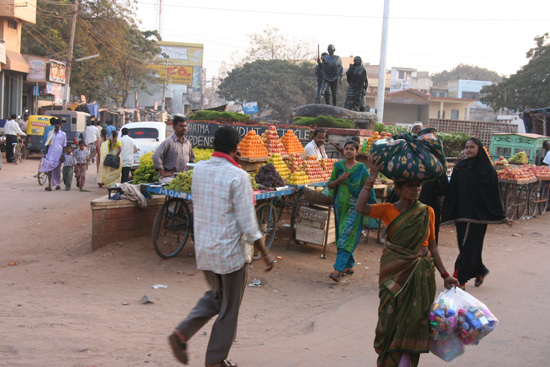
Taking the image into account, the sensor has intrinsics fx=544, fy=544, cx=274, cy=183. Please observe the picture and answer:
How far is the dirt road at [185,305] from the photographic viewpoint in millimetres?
4348

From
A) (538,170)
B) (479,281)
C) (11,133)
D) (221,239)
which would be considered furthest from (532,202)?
(11,133)

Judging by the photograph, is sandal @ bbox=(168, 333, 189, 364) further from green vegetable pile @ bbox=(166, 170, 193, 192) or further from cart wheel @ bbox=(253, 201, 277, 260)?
cart wheel @ bbox=(253, 201, 277, 260)

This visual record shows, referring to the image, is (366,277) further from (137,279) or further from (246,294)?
(137,279)

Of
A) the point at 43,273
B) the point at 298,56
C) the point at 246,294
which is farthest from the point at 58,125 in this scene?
the point at 298,56

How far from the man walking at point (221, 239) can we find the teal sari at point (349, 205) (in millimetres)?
3240

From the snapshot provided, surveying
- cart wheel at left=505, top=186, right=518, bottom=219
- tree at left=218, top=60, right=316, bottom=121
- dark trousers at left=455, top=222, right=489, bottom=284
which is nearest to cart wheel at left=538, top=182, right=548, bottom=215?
cart wheel at left=505, top=186, right=518, bottom=219

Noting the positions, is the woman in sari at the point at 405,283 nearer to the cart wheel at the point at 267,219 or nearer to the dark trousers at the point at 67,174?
the cart wheel at the point at 267,219

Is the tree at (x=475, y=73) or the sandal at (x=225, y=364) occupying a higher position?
the tree at (x=475, y=73)

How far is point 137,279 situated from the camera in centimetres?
651

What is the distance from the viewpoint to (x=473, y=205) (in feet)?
21.2

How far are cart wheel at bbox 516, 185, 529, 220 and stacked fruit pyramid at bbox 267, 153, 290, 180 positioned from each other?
6.94 metres

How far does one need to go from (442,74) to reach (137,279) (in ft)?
392

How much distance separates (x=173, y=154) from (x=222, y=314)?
176 inches

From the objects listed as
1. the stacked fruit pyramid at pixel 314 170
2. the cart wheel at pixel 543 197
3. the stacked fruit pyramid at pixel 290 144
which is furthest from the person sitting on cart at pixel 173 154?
the cart wheel at pixel 543 197
